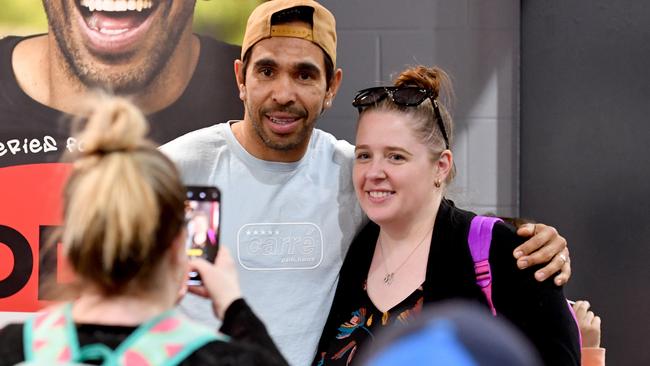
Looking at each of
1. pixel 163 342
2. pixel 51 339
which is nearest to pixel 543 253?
pixel 163 342

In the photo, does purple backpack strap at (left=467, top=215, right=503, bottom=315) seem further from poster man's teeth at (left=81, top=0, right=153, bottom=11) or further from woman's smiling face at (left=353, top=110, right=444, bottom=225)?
poster man's teeth at (left=81, top=0, right=153, bottom=11)

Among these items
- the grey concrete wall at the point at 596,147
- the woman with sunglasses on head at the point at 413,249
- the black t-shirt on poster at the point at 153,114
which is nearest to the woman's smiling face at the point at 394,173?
the woman with sunglasses on head at the point at 413,249

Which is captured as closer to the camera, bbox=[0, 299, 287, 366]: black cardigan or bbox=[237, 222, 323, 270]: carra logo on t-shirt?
bbox=[0, 299, 287, 366]: black cardigan

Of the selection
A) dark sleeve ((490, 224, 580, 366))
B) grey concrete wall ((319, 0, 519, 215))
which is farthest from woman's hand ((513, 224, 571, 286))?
grey concrete wall ((319, 0, 519, 215))

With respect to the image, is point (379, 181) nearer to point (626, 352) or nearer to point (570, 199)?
point (570, 199)

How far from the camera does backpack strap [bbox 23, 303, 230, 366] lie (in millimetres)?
1026

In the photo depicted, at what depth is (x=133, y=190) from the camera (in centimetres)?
106

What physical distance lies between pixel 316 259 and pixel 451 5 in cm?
128

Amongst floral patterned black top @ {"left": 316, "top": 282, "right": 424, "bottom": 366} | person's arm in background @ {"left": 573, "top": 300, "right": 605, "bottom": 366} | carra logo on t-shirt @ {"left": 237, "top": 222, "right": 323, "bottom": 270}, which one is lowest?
person's arm in background @ {"left": 573, "top": 300, "right": 605, "bottom": 366}

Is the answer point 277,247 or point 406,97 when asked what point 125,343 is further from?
point 406,97

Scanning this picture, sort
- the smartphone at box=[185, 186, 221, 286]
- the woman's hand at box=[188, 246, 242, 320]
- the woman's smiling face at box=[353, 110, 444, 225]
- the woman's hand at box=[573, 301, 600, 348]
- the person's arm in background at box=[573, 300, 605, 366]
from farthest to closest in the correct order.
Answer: the woman's hand at box=[573, 301, 600, 348]
the person's arm in background at box=[573, 300, 605, 366]
the woman's smiling face at box=[353, 110, 444, 225]
the smartphone at box=[185, 186, 221, 286]
the woman's hand at box=[188, 246, 242, 320]

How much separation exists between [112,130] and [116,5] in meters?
1.52

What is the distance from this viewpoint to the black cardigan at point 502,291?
5.84 ft

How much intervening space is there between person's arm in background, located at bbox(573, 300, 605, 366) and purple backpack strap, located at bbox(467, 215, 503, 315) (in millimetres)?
665
